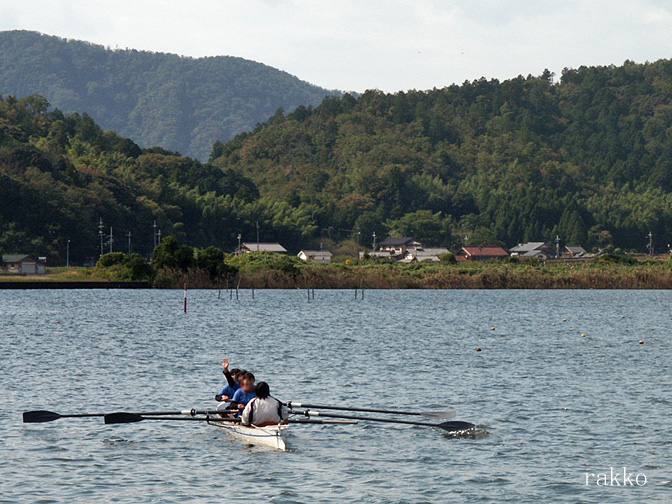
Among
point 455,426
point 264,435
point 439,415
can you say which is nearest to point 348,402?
point 439,415

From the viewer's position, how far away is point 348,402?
Result: 51250 millimetres

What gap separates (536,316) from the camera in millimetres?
131250

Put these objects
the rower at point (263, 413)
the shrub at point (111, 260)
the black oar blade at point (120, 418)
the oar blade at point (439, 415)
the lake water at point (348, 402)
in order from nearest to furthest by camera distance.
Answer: the lake water at point (348, 402) < the rower at point (263, 413) < the black oar blade at point (120, 418) < the oar blade at point (439, 415) < the shrub at point (111, 260)

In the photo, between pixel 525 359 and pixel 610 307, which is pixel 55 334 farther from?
pixel 610 307

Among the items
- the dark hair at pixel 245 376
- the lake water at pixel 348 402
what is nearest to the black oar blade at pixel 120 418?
the lake water at pixel 348 402

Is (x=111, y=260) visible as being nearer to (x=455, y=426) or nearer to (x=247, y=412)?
(x=455, y=426)

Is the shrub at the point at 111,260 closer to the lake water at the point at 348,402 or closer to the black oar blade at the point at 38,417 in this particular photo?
the lake water at the point at 348,402

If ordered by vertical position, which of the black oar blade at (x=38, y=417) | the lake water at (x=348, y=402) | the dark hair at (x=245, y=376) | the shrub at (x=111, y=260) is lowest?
the lake water at (x=348, y=402)

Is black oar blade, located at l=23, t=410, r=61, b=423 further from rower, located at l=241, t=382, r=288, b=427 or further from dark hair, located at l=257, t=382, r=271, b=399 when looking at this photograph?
dark hair, located at l=257, t=382, r=271, b=399

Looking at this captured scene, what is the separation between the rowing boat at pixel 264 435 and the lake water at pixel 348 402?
0.46 meters

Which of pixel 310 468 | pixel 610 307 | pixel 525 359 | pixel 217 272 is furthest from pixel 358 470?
pixel 217 272

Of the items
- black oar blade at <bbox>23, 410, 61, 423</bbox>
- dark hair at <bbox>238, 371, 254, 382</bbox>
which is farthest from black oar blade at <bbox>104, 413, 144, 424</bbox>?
dark hair at <bbox>238, 371, 254, 382</bbox>

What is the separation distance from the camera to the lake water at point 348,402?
34.1 metres

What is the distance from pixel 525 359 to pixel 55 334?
37.0m
